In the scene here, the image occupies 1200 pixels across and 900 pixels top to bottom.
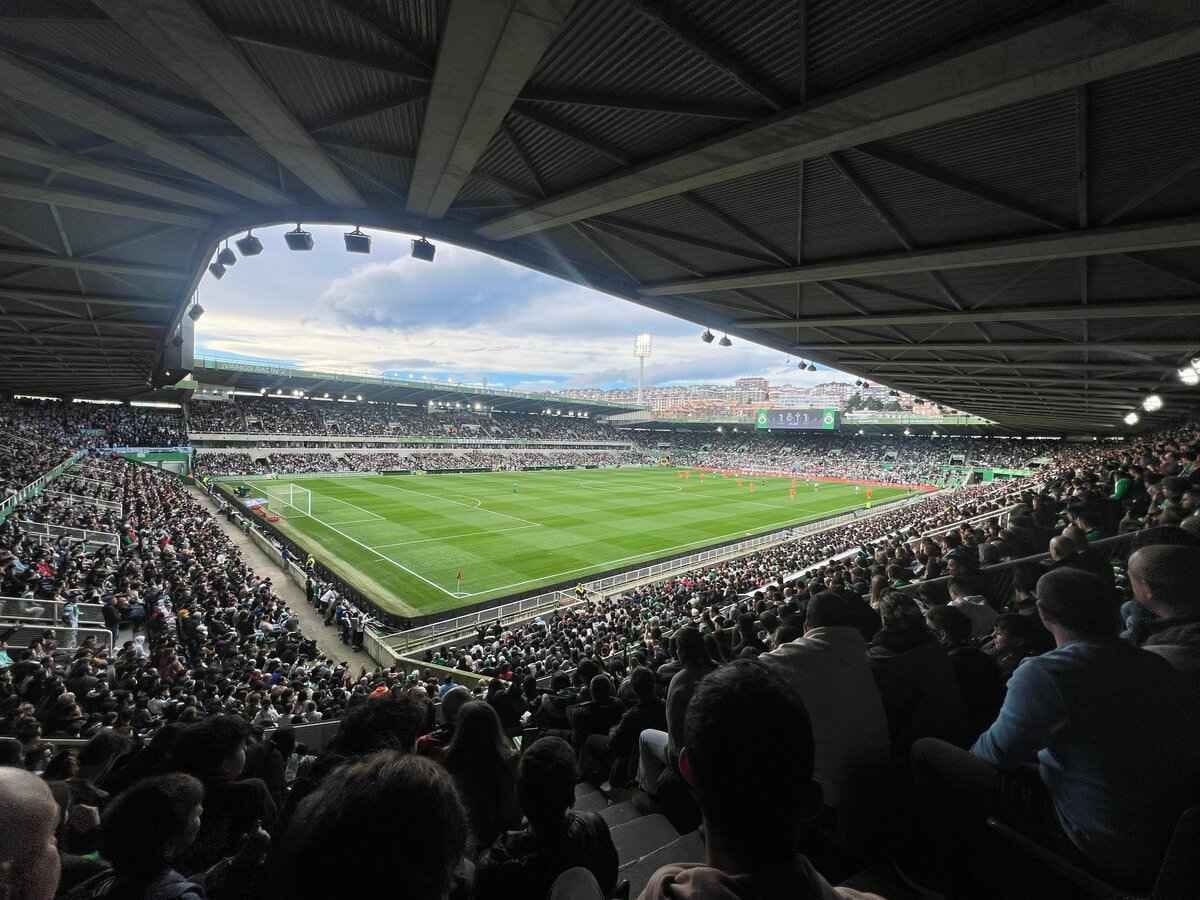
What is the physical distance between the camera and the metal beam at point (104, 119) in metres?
4.75

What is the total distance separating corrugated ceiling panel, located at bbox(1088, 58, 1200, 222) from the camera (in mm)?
4840

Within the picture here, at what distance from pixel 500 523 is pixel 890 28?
32.6 m

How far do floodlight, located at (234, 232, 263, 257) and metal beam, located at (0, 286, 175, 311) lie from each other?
5.57 metres

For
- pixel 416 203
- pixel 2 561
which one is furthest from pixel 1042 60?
pixel 2 561

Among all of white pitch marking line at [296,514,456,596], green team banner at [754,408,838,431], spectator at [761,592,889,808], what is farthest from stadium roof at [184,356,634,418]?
spectator at [761,592,889,808]

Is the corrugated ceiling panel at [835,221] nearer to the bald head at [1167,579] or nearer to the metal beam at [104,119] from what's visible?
the bald head at [1167,579]

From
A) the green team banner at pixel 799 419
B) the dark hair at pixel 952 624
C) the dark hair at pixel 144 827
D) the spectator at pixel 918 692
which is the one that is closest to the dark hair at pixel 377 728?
the dark hair at pixel 144 827

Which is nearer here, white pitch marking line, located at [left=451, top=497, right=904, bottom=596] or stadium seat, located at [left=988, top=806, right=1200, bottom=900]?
stadium seat, located at [left=988, top=806, right=1200, bottom=900]

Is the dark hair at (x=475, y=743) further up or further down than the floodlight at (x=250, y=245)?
further down

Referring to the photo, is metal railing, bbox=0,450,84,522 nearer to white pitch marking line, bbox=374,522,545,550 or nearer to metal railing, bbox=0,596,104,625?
metal railing, bbox=0,596,104,625

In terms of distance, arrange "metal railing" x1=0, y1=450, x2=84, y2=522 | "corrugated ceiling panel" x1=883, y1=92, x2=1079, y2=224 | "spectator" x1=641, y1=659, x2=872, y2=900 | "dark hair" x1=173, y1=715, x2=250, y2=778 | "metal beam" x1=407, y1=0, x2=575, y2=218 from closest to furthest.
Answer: "spectator" x1=641, y1=659, x2=872, y2=900 < "dark hair" x1=173, y1=715, x2=250, y2=778 < "metal beam" x1=407, y1=0, x2=575, y2=218 < "corrugated ceiling panel" x1=883, y1=92, x2=1079, y2=224 < "metal railing" x1=0, y1=450, x2=84, y2=522

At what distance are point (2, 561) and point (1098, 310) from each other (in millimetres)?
24652

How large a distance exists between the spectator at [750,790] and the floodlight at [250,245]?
34.3 feet

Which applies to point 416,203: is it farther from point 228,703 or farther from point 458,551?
point 458,551
